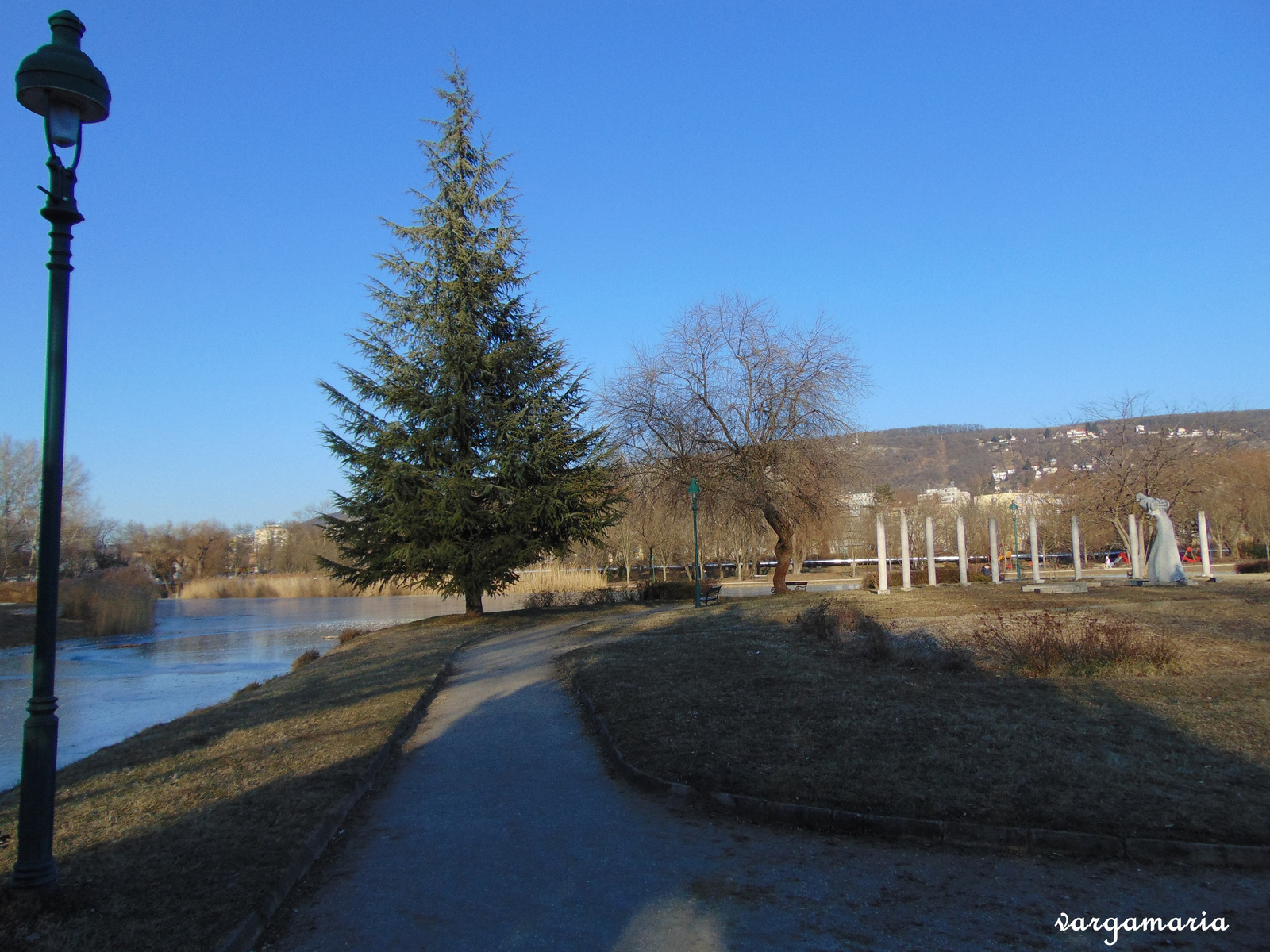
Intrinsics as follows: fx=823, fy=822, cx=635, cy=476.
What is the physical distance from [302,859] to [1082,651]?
8827mm

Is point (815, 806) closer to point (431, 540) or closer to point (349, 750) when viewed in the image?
point (349, 750)

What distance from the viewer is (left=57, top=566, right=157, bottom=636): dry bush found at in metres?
33.8

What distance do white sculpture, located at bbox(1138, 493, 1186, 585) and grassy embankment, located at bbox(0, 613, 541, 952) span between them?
22352 mm

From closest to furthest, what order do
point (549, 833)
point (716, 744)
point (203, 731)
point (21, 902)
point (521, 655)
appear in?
1. point (21, 902)
2. point (549, 833)
3. point (716, 744)
4. point (203, 731)
5. point (521, 655)

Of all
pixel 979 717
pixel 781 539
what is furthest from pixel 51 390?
pixel 781 539

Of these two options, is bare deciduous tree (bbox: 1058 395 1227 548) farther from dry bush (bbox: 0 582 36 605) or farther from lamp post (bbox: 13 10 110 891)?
dry bush (bbox: 0 582 36 605)

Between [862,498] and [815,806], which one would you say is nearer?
[815,806]

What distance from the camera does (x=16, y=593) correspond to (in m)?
44.0

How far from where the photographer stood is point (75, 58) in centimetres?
424

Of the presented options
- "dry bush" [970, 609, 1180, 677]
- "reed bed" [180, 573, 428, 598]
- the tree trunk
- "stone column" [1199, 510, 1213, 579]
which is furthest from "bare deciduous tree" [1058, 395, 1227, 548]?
"reed bed" [180, 573, 428, 598]

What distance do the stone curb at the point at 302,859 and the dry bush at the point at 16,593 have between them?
45.1 meters

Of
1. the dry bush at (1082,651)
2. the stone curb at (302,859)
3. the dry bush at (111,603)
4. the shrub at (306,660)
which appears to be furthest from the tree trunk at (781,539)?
the dry bush at (111,603)

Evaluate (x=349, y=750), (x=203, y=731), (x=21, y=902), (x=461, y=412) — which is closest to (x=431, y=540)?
(x=461, y=412)

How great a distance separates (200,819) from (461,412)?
16827 millimetres
